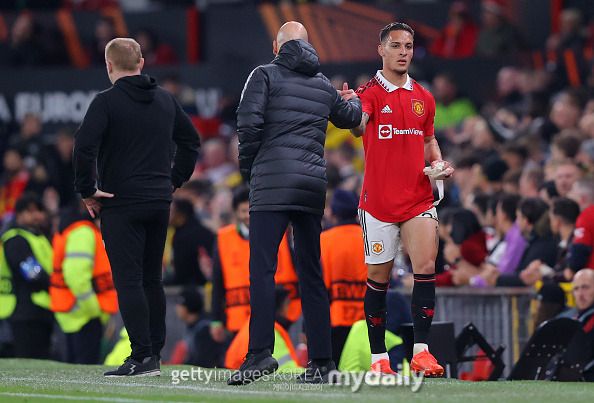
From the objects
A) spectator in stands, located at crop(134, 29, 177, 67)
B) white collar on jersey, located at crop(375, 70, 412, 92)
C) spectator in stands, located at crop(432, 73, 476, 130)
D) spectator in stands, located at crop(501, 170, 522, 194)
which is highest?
spectator in stands, located at crop(134, 29, 177, 67)

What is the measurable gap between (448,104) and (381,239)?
25.6 feet

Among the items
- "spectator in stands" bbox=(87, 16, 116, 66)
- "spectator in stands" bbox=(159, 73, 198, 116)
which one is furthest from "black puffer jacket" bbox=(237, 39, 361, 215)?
"spectator in stands" bbox=(87, 16, 116, 66)

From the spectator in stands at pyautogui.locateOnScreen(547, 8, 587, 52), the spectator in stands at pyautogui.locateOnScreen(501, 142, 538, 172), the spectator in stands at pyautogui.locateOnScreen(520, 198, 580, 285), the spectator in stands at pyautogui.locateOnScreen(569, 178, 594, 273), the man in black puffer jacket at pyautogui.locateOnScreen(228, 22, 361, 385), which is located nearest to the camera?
the man in black puffer jacket at pyautogui.locateOnScreen(228, 22, 361, 385)

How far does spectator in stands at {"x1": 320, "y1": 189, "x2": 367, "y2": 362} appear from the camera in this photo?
8.92 metres

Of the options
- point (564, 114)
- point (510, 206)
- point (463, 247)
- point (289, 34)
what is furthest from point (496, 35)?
point (289, 34)

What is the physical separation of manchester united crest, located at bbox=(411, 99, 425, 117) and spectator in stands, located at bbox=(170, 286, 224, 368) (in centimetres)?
371

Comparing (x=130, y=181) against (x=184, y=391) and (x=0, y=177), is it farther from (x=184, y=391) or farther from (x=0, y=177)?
(x=0, y=177)

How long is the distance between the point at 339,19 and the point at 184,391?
409 inches

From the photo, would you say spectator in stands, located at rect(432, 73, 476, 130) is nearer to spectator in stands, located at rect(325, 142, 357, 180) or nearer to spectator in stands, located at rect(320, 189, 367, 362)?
spectator in stands, located at rect(325, 142, 357, 180)

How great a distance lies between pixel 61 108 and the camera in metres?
17.7

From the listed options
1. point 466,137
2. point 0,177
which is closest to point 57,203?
point 0,177

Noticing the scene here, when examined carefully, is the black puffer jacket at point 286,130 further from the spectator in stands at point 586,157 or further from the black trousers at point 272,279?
the spectator in stands at point 586,157
